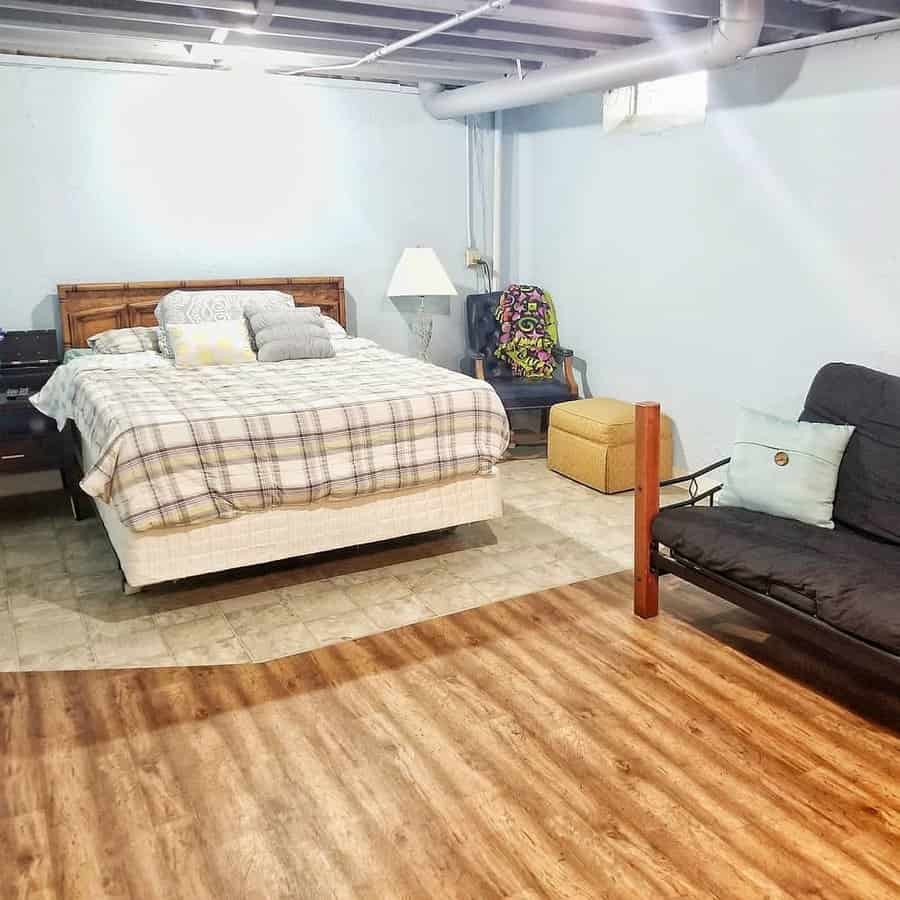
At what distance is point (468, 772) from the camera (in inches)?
94.6

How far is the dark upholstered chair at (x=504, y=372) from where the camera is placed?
17.3 feet

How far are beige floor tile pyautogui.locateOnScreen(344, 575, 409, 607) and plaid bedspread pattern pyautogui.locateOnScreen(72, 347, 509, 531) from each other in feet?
1.24

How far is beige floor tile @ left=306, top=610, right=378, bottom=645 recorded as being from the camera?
3.19 metres

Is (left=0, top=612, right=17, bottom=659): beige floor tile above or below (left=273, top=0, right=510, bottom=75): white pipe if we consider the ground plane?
below

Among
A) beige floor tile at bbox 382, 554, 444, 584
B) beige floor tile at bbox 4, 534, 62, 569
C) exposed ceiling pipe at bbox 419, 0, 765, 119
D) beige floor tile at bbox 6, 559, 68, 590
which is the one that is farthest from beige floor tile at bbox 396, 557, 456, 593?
exposed ceiling pipe at bbox 419, 0, 765, 119

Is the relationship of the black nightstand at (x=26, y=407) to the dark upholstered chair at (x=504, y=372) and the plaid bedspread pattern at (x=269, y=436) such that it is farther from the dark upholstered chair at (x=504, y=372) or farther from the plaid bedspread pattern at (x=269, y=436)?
the dark upholstered chair at (x=504, y=372)

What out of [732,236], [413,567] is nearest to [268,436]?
[413,567]

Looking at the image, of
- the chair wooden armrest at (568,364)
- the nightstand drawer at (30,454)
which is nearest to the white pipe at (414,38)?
the chair wooden armrest at (568,364)

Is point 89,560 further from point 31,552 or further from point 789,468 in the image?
point 789,468

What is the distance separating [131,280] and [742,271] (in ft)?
11.1

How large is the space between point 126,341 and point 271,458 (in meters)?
1.75

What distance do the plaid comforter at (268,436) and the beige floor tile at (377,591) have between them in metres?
0.38

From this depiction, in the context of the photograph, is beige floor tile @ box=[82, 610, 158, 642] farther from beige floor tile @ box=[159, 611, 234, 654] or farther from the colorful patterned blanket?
the colorful patterned blanket

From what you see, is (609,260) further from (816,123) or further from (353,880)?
(353,880)
